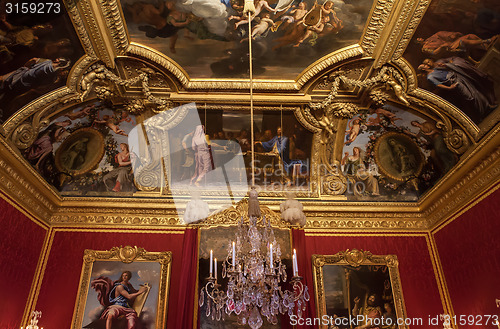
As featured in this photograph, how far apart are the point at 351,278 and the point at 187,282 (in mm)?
4227

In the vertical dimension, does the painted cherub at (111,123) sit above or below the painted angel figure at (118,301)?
above

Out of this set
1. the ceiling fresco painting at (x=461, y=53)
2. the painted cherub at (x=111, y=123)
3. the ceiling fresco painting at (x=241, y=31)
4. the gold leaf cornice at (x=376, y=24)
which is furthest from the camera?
the painted cherub at (x=111, y=123)

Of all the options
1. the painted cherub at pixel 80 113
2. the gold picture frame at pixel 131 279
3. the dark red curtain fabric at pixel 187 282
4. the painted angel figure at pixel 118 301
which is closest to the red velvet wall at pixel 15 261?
the gold picture frame at pixel 131 279

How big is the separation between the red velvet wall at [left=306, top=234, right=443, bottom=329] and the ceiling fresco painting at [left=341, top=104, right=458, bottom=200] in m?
1.23

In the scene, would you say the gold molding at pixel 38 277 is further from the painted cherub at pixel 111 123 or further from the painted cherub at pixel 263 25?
the painted cherub at pixel 263 25

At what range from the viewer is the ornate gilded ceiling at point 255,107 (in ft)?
23.3

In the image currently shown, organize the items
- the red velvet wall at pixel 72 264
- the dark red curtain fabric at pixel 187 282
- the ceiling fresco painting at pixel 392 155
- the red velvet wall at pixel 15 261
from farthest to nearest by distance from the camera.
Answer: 1. the ceiling fresco painting at pixel 392 155
2. the red velvet wall at pixel 72 264
3. the dark red curtain fabric at pixel 187 282
4. the red velvet wall at pixel 15 261

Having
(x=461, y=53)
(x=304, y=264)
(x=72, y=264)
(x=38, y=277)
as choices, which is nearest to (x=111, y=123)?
(x=72, y=264)

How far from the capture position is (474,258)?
845 cm

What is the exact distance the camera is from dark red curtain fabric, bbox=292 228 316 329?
29.9ft

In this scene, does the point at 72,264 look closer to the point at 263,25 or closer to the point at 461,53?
the point at 263,25

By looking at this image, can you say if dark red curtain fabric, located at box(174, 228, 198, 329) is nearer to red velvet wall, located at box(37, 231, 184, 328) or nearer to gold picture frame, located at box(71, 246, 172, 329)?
red velvet wall, located at box(37, 231, 184, 328)

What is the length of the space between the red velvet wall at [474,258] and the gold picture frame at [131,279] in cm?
713

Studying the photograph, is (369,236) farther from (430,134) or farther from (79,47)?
(79,47)
